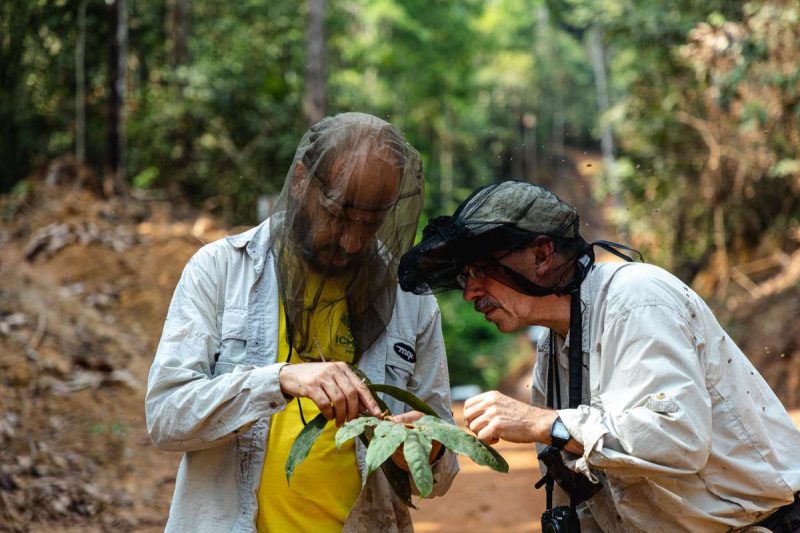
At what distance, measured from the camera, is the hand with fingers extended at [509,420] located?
2648mm

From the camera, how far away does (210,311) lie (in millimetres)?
2893

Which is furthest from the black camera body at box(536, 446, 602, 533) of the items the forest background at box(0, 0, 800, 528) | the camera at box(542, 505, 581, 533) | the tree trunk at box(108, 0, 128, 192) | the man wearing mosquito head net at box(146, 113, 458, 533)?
the tree trunk at box(108, 0, 128, 192)

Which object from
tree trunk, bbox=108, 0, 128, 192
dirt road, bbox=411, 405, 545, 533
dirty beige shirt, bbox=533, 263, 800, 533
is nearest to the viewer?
dirty beige shirt, bbox=533, 263, 800, 533

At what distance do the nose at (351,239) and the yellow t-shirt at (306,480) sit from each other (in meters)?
0.17

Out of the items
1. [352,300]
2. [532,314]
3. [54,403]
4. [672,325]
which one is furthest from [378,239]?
[54,403]

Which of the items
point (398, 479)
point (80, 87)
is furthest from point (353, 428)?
point (80, 87)

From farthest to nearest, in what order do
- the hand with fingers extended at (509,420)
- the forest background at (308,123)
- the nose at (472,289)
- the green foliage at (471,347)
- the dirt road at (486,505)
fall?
1. the green foliage at (471,347)
2. the forest background at (308,123)
3. the dirt road at (486,505)
4. the nose at (472,289)
5. the hand with fingers extended at (509,420)

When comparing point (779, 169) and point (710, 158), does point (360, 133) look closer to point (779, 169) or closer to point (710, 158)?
point (779, 169)

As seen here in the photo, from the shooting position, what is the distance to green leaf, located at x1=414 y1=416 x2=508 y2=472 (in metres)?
2.68

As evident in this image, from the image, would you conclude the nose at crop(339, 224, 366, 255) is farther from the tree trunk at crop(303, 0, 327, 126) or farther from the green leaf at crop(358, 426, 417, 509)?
the tree trunk at crop(303, 0, 327, 126)

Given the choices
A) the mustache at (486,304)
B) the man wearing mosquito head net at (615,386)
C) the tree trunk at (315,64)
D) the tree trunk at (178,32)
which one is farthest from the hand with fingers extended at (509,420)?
the tree trunk at (178,32)

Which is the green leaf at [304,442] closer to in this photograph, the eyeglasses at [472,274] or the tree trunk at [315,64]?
the eyeglasses at [472,274]

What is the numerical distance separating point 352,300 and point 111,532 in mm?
4466

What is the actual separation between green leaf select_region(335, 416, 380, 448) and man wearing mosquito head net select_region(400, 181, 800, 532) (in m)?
0.32
